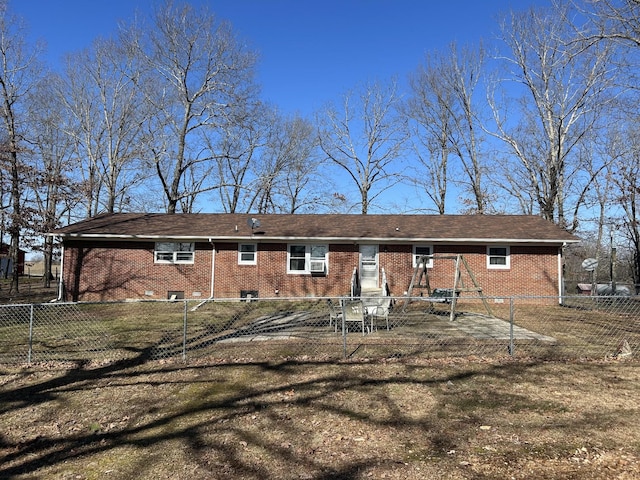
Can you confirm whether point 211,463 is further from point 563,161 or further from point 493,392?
point 563,161

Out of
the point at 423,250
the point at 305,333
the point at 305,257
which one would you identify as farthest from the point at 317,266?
the point at 305,333

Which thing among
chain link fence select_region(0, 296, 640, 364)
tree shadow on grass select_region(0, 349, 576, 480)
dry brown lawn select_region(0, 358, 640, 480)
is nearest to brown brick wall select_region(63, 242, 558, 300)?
chain link fence select_region(0, 296, 640, 364)

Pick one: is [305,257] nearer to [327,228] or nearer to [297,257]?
[297,257]

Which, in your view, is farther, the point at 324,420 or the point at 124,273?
the point at 124,273

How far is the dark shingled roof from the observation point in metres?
16.0

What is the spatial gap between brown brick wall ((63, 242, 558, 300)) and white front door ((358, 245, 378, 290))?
265 mm

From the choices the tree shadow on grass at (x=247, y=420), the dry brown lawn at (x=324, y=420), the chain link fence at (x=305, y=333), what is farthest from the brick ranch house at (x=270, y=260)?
the tree shadow on grass at (x=247, y=420)

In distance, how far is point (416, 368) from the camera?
6.60 m

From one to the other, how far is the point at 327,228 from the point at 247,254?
3.52 metres

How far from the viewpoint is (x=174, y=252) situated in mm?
16656

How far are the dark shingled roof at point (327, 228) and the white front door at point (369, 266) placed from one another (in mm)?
666

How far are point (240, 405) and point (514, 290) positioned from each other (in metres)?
13.7

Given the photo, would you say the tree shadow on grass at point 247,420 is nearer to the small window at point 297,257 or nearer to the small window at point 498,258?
the small window at point 297,257

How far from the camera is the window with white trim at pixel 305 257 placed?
16.6 meters
